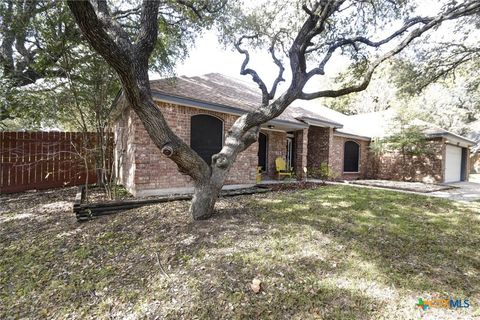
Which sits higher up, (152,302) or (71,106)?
(71,106)

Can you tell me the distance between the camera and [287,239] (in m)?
3.63

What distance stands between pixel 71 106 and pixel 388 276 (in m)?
8.17

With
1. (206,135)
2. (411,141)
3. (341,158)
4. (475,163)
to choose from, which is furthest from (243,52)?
(475,163)

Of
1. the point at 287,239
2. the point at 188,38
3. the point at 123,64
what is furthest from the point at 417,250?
the point at 188,38

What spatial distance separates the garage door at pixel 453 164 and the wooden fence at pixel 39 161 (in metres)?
17.2

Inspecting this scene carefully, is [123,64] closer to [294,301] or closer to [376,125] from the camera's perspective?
[294,301]

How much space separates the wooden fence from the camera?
7.17 metres

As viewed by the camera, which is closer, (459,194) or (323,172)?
(459,194)

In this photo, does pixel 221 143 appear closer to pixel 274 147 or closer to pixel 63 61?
pixel 274 147

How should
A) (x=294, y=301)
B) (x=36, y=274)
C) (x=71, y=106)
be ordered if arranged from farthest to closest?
(x=71, y=106), (x=36, y=274), (x=294, y=301)

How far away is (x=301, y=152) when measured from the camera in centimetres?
1082

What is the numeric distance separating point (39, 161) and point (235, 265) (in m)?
7.93

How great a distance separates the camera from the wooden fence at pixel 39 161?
7.17 metres

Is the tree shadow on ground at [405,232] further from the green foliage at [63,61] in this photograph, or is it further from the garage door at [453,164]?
the garage door at [453,164]
